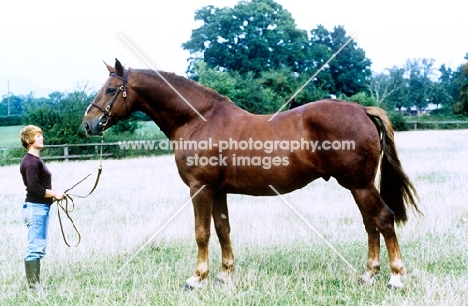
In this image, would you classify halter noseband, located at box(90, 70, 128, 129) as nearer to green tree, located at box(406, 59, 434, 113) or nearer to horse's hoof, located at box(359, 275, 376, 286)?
horse's hoof, located at box(359, 275, 376, 286)

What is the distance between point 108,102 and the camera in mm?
5074

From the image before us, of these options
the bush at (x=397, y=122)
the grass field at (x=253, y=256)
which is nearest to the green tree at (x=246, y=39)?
the bush at (x=397, y=122)

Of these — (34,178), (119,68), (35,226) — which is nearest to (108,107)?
(119,68)

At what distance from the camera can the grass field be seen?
14.5 ft

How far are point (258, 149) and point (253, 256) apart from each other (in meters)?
1.76

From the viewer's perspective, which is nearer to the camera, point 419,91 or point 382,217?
point 382,217

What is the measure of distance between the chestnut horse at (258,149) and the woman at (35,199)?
63 centimetres

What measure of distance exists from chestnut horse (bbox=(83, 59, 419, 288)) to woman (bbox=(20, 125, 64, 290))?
0.63m

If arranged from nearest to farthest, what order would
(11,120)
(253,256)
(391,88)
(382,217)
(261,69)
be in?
(382,217)
(253,256)
(11,120)
(261,69)
(391,88)

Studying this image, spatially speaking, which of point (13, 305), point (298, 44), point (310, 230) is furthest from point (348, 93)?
point (13, 305)

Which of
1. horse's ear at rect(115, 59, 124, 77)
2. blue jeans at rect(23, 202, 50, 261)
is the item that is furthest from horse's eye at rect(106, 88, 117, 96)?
blue jeans at rect(23, 202, 50, 261)

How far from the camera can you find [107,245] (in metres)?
6.42

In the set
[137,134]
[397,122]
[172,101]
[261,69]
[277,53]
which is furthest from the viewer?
[277,53]

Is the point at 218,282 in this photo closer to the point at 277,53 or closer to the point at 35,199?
the point at 35,199
